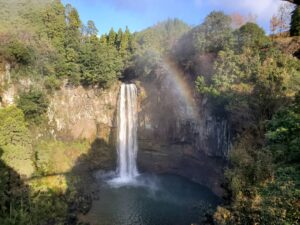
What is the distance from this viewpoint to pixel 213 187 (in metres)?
27.1

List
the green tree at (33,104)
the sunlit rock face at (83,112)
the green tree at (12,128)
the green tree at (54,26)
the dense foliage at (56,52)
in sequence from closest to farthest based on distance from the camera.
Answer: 1. the green tree at (12,128)
2. the green tree at (33,104)
3. the dense foliage at (56,52)
4. the sunlit rock face at (83,112)
5. the green tree at (54,26)

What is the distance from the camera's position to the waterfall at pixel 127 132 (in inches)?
1314

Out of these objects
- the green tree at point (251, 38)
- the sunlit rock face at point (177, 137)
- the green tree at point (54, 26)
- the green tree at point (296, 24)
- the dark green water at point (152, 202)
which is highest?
the green tree at point (54, 26)

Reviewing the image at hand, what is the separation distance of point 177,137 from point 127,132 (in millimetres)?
6872

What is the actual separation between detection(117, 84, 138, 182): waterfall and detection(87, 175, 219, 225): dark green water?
2798mm

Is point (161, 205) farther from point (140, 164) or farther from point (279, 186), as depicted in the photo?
point (279, 186)

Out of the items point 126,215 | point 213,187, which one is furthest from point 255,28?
point 126,215

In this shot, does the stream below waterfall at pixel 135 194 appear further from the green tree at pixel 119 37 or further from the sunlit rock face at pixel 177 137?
the green tree at pixel 119 37

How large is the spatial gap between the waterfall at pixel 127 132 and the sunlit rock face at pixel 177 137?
880 mm

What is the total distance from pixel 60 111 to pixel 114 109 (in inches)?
278

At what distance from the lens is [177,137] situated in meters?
31.7

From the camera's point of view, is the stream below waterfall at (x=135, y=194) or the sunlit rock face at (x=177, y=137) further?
the sunlit rock face at (x=177, y=137)

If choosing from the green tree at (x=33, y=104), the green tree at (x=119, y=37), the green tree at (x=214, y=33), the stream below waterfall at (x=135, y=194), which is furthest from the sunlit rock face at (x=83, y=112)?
the green tree at (x=214, y=33)

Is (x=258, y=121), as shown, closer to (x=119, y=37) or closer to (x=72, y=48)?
(x=72, y=48)
